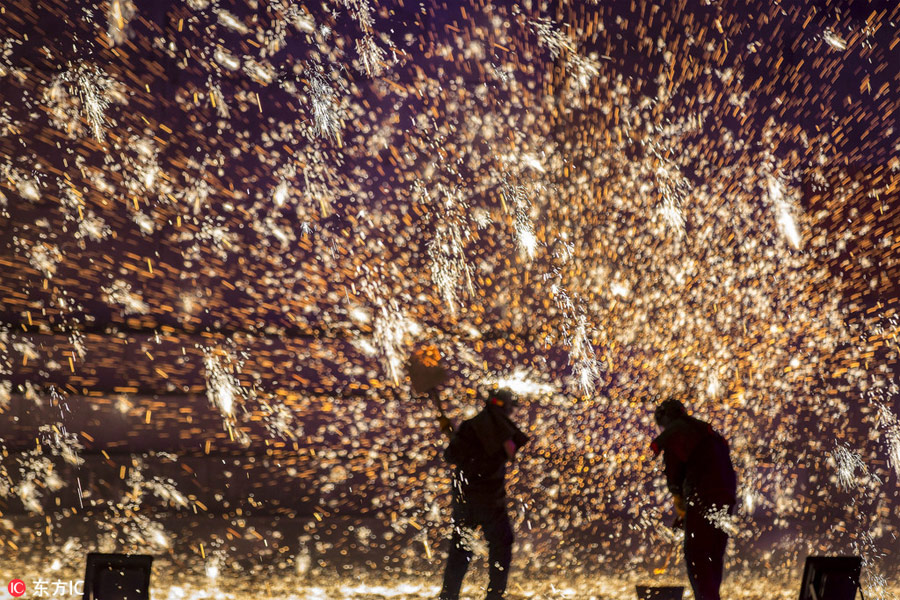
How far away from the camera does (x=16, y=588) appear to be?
411 centimetres

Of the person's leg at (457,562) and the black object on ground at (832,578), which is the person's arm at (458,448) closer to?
the person's leg at (457,562)

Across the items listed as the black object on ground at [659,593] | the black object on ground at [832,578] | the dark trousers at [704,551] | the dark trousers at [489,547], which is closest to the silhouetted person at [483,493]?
the dark trousers at [489,547]

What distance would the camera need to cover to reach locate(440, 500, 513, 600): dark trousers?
12.5 ft

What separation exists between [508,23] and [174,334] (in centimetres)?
367

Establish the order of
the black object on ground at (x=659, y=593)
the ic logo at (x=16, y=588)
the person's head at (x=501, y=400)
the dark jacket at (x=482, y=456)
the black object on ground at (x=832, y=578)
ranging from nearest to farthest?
1. the black object on ground at (x=832, y=578)
2. the black object on ground at (x=659, y=593)
3. the dark jacket at (x=482, y=456)
4. the person's head at (x=501, y=400)
5. the ic logo at (x=16, y=588)

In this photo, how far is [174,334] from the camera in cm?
515

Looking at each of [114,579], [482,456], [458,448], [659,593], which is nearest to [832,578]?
[659,593]

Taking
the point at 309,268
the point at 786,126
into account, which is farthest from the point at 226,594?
the point at 786,126

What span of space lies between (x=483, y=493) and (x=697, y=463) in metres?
1.18

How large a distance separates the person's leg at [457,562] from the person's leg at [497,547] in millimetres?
129

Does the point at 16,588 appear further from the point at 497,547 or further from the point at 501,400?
the point at 501,400

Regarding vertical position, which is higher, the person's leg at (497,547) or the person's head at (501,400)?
the person's head at (501,400)

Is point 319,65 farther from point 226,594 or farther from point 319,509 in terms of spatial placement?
point 226,594

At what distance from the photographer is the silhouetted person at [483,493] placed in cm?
381
